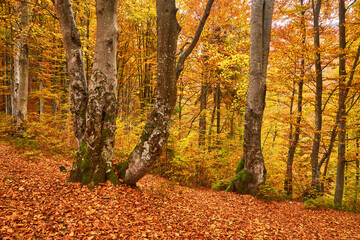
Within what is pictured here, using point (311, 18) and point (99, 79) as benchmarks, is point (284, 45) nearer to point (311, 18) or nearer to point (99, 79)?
point (311, 18)

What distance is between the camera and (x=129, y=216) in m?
3.27

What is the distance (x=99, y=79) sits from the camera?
154 inches

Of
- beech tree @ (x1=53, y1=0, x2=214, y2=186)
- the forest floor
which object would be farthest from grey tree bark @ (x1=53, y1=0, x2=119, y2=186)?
the forest floor

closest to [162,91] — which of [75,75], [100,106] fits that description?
[100,106]

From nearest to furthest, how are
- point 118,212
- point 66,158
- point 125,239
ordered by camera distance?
1. point 125,239
2. point 118,212
3. point 66,158

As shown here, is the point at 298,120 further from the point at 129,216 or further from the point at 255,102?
the point at 129,216

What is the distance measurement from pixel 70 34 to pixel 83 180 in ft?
10.6

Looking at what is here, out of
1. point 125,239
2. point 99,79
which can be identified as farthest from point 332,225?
point 99,79

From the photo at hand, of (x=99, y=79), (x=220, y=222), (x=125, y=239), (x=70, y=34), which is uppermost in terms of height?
(x=70, y=34)

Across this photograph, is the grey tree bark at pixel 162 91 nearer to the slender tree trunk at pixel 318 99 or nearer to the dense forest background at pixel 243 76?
the dense forest background at pixel 243 76

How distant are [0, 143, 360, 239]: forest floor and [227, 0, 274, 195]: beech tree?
0.78 meters

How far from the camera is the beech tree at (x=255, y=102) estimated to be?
5.79 m

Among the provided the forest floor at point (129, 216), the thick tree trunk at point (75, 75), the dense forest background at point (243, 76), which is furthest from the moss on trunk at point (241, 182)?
the thick tree trunk at point (75, 75)

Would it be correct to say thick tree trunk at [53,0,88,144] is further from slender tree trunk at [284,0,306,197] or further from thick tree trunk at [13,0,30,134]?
slender tree trunk at [284,0,306,197]
